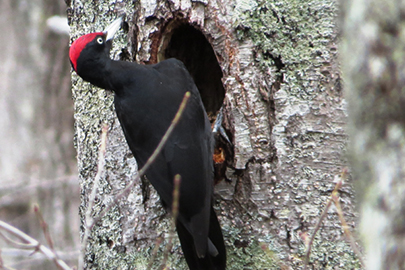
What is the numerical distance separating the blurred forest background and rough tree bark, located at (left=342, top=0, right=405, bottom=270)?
12.9 feet

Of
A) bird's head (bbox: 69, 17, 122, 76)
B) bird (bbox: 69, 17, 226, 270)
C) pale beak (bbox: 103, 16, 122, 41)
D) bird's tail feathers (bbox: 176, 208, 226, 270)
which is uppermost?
pale beak (bbox: 103, 16, 122, 41)

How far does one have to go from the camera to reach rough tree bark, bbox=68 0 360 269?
2.35m

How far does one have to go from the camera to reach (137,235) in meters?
2.66

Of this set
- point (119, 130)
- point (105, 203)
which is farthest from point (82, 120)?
point (105, 203)

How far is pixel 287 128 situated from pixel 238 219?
51 centimetres

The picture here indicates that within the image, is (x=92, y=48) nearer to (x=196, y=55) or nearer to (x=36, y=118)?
(x=196, y=55)

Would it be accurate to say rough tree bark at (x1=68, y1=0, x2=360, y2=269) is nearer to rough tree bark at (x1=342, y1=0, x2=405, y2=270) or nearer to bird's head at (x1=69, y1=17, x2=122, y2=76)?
bird's head at (x1=69, y1=17, x2=122, y2=76)

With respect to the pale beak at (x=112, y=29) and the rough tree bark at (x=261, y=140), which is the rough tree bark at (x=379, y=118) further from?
the pale beak at (x=112, y=29)

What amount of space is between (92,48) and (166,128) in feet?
2.00

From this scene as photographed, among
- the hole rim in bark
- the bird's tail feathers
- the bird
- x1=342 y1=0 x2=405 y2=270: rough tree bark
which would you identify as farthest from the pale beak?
x1=342 y1=0 x2=405 y2=270: rough tree bark

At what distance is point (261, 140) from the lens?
8.12 feet

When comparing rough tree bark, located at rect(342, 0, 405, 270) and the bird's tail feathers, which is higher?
rough tree bark, located at rect(342, 0, 405, 270)

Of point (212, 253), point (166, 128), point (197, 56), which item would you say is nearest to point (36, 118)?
point (197, 56)

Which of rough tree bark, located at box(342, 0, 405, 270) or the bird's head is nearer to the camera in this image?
rough tree bark, located at box(342, 0, 405, 270)
